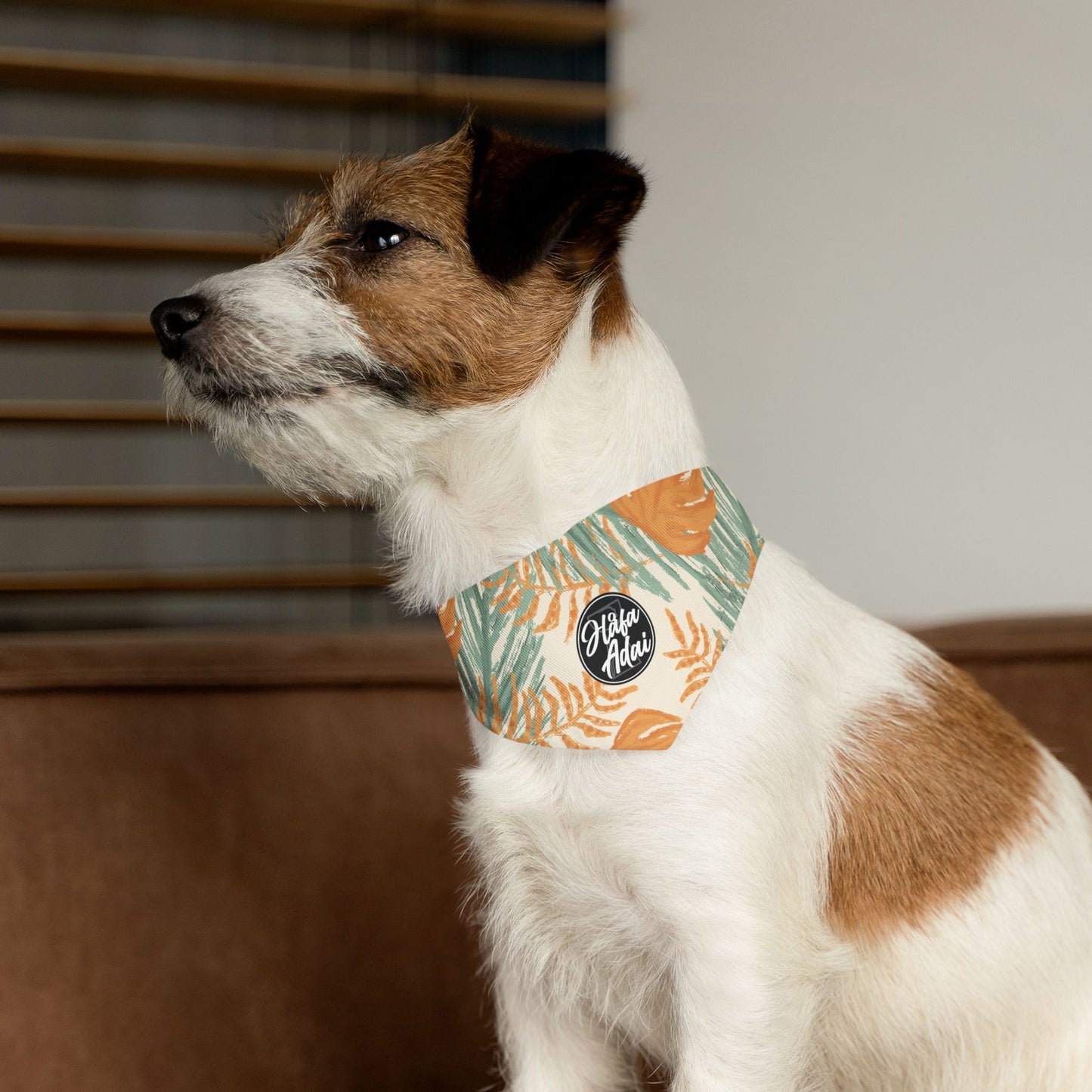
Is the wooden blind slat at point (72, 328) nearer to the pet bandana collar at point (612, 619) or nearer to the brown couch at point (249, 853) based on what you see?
the brown couch at point (249, 853)

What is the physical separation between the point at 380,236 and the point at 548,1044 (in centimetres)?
81

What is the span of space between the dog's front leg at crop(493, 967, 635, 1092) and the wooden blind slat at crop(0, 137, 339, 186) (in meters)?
2.91

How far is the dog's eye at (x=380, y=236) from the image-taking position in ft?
3.46

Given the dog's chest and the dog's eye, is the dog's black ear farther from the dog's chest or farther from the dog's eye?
the dog's chest

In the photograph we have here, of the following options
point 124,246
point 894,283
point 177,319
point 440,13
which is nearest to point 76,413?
point 124,246

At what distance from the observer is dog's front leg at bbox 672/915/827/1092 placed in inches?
35.9

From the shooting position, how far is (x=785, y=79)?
2.53m

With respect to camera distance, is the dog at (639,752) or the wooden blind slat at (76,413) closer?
the dog at (639,752)

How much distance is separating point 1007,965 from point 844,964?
170 mm

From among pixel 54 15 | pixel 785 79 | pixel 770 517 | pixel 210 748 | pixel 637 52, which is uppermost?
pixel 54 15

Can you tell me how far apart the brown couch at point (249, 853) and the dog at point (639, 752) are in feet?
1.45

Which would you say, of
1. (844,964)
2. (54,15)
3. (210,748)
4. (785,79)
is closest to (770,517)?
(785,79)

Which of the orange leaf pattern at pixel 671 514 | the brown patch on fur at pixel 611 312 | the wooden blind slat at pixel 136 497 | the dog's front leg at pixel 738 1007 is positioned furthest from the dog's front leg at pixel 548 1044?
the wooden blind slat at pixel 136 497

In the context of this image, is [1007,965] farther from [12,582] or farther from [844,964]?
[12,582]
